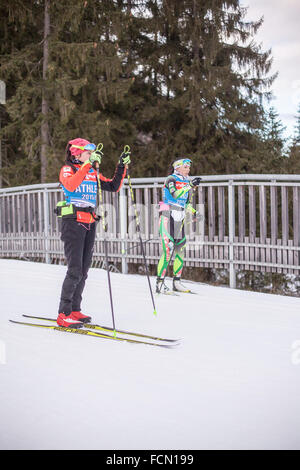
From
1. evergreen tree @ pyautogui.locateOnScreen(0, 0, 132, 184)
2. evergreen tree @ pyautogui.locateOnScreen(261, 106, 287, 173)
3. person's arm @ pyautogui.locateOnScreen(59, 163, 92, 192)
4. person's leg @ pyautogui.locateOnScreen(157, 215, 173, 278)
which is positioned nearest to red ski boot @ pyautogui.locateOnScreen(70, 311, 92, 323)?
person's arm @ pyautogui.locateOnScreen(59, 163, 92, 192)

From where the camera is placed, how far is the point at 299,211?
7.82 meters

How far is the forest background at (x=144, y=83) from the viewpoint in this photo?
1928cm

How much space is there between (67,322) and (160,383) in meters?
1.96

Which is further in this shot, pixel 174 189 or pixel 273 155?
pixel 273 155

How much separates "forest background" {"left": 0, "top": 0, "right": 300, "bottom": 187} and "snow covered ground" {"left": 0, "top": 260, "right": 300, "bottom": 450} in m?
13.8

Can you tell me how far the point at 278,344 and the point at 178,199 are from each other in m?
3.33

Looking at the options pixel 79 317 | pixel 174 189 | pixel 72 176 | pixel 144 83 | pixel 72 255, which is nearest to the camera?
pixel 72 176

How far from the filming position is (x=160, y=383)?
12.5ft

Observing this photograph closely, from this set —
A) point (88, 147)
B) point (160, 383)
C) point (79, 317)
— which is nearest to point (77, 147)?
point (88, 147)

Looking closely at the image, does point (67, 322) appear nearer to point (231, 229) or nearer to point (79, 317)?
point (79, 317)

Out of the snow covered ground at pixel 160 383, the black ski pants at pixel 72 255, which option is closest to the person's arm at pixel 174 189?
the snow covered ground at pixel 160 383

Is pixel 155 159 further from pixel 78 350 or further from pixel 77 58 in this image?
pixel 78 350

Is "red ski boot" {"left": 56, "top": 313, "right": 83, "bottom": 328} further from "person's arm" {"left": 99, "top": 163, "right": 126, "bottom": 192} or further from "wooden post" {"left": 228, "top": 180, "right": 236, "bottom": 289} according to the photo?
"wooden post" {"left": 228, "top": 180, "right": 236, "bottom": 289}
